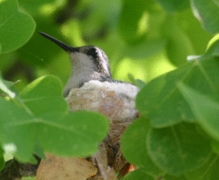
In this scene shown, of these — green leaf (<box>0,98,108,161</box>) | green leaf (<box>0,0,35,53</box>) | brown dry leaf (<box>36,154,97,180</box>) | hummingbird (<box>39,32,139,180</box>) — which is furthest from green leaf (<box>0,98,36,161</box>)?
hummingbird (<box>39,32,139,180</box>)

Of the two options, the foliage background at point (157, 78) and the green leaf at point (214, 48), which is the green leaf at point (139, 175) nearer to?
the foliage background at point (157, 78)

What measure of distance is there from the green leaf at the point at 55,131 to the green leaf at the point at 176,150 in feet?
0.62

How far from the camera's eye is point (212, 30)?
1.26m

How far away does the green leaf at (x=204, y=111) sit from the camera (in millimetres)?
850

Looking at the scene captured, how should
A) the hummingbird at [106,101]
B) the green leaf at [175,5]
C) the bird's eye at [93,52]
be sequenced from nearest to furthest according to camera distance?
1. the green leaf at [175,5]
2. the hummingbird at [106,101]
3. the bird's eye at [93,52]

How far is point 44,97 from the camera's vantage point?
46.3 inches

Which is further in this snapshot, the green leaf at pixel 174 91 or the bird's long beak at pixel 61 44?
the bird's long beak at pixel 61 44

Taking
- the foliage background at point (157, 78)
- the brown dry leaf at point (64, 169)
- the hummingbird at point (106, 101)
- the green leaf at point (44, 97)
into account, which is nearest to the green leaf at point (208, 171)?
the foliage background at point (157, 78)

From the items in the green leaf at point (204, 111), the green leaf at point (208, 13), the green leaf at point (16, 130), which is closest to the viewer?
the green leaf at point (204, 111)

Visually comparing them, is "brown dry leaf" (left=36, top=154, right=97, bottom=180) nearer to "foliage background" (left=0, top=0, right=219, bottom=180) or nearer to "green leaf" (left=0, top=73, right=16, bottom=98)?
"foliage background" (left=0, top=0, right=219, bottom=180)

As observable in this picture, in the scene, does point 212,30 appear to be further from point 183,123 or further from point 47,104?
point 47,104

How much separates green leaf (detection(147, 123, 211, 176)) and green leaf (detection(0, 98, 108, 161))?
0.19 meters

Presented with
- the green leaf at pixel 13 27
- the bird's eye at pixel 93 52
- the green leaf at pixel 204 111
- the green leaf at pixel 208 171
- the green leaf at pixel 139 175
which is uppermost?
the green leaf at pixel 204 111

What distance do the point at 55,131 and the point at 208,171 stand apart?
44 centimetres
